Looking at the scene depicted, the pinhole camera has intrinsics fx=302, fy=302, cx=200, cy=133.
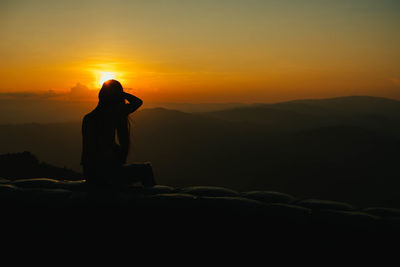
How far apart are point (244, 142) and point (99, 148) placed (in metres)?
69.2

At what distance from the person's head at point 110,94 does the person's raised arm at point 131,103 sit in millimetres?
177

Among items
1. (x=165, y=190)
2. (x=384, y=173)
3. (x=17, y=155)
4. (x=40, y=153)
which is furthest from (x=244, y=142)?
(x=165, y=190)

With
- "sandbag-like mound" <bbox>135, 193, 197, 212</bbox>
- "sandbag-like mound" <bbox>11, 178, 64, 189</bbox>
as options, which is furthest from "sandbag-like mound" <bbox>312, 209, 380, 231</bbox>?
"sandbag-like mound" <bbox>11, 178, 64, 189</bbox>

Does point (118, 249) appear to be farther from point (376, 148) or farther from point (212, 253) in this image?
point (376, 148)

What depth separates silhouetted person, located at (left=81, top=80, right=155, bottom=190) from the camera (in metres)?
3.52

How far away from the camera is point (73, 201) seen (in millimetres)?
3262

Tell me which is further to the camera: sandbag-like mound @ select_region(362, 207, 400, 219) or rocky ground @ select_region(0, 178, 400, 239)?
sandbag-like mound @ select_region(362, 207, 400, 219)

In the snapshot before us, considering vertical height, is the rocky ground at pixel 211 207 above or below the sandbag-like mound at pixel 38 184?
below

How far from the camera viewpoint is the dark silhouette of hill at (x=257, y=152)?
128ft

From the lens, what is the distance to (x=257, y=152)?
60.3m

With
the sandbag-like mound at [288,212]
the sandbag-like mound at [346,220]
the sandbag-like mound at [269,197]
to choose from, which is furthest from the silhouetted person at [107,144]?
the sandbag-like mound at [346,220]

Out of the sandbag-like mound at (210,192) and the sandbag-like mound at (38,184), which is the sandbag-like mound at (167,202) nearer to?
the sandbag-like mound at (210,192)

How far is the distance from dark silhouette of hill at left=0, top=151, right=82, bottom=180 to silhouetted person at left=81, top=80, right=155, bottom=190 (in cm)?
885

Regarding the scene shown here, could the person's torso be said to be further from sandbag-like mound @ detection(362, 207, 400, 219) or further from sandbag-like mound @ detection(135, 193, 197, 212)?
sandbag-like mound @ detection(362, 207, 400, 219)
